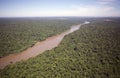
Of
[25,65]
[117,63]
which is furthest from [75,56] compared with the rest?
[25,65]

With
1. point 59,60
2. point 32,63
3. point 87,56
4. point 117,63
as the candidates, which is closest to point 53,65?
point 59,60

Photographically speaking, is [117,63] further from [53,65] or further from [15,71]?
[15,71]

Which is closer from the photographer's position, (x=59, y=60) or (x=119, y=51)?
(x=59, y=60)

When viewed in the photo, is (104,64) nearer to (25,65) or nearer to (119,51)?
(119,51)

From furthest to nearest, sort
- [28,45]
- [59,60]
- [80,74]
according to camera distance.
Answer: [28,45] < [59,60] < [80,74]

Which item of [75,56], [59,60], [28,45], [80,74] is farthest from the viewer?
[28,45]

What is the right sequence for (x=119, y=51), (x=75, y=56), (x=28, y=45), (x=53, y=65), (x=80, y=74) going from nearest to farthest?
1. (x=80, y=74)
2. (x=53, y=65)
3. (x=75, y=56)
4. (x=119, y=51)
5. (x=28, y=45)

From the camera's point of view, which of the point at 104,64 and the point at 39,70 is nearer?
the point at 39,70

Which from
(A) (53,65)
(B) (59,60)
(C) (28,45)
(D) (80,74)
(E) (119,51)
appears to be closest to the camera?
(D) (80,74)

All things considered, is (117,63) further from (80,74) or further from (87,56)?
(80,74)
